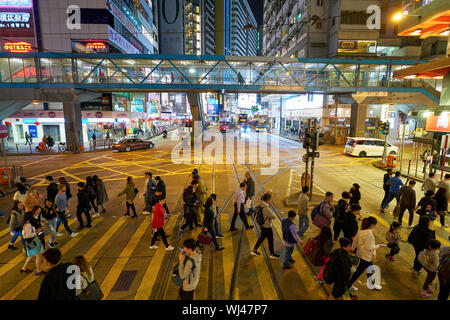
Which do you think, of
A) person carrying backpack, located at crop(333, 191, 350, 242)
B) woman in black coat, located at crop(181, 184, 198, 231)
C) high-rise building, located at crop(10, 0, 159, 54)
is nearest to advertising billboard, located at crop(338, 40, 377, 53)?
high-rise building, located at crop(10, 0, 159, 54)

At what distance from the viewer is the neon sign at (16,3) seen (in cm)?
3447

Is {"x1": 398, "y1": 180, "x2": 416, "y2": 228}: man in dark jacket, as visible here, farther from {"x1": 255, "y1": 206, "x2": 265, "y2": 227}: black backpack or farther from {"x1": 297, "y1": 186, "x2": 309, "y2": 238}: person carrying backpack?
{"x1": 255, "y1": 206, "x2": 265, "y2": 227}: black backpack

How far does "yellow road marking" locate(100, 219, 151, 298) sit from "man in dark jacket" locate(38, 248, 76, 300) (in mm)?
1940

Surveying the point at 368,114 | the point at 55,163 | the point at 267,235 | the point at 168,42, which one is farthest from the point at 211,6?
the point at 267,235

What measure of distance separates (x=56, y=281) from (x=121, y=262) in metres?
3.21

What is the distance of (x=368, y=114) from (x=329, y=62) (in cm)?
1189

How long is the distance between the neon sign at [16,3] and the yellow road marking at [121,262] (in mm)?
42786

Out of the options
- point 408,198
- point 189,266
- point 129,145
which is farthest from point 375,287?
point 129,145

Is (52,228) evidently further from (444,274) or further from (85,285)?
(444,274)

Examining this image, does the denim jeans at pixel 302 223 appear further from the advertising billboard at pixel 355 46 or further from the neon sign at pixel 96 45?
the neon sign at pixel 96 45

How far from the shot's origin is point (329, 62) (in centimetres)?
2930

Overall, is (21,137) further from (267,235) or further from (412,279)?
(412,279)

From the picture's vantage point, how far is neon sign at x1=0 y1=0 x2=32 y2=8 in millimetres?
34469

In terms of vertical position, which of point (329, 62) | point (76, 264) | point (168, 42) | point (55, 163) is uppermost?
point (168, 42)
